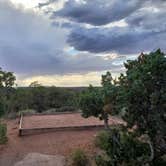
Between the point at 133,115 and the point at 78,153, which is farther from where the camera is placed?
the point at 78,153

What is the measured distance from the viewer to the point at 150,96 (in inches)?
430

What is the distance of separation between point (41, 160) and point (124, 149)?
547 centimetres

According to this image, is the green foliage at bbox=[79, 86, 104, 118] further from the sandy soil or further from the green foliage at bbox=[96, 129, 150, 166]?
the sandy soil

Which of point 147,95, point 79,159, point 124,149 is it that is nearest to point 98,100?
point 124,149

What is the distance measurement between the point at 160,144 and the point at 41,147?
875 centimetres

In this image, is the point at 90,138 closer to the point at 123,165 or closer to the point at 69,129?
the point at 69,129

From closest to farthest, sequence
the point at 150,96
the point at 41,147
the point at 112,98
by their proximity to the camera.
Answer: the point at 150,96, the point at 112,98, the point at 41,147

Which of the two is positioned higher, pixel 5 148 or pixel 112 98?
pixel 112 98

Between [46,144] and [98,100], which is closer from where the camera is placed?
[98,100]

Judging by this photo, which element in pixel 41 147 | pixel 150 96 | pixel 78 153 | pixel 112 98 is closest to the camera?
pixel 150 96

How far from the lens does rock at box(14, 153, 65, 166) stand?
16.8 meters

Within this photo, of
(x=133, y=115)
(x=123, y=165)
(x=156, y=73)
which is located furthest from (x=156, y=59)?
(x=123, y=165)

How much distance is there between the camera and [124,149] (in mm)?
12625

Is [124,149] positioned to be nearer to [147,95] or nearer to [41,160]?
[147,95]
